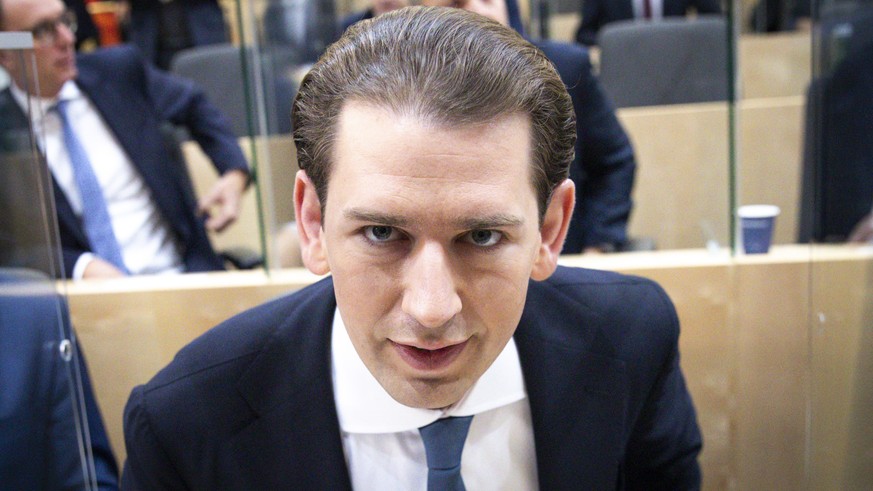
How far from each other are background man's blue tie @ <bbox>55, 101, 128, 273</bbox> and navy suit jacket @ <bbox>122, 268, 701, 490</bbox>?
843mm

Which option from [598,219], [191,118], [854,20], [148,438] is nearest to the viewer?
[148,438]

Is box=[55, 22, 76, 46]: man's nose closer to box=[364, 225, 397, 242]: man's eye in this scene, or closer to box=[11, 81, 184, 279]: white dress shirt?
box=[11, 81, 184, 279]: white dress shirt

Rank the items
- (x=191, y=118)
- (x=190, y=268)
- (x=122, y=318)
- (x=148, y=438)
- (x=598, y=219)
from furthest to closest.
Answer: (x=191, y=118), (x=598, y=219), (x=190, y=268), (x=122, y=318), (x=148, y=438)

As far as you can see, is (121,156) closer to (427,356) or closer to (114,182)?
(114,182)

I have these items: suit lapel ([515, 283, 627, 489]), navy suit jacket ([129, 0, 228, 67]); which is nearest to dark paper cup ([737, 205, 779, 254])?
suit lapel ([515, 283, 627, 489])

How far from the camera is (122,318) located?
4.16ft

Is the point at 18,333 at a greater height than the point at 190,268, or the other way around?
the point at 18,333

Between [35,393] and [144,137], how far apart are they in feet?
3.73

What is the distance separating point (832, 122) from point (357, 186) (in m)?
0.71

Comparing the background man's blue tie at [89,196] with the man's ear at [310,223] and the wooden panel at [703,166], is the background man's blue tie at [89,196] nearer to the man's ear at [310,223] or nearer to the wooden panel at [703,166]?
the man's ear at [310,223]

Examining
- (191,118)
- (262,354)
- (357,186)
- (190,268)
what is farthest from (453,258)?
(191,118)

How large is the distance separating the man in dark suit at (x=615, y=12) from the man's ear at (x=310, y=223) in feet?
7.41

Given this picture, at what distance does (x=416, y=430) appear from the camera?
98 cm

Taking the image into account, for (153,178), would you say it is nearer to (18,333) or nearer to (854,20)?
(18,333)
